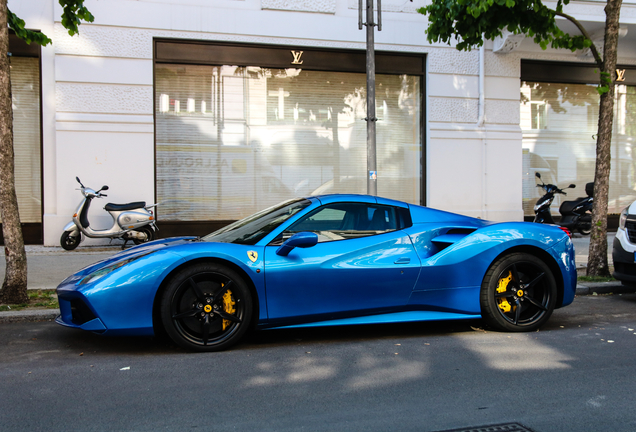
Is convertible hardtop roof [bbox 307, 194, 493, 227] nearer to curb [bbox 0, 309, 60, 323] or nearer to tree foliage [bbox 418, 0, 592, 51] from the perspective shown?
curb [bbox 0, 309, 60, 323]

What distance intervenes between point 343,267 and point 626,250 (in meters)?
3.78

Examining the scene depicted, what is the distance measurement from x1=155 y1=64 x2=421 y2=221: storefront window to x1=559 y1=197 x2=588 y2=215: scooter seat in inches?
124

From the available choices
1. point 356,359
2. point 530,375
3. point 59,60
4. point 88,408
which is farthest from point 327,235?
point 59,60

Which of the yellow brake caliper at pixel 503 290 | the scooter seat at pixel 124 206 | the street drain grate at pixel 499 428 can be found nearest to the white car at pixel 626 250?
the yellow brake caliper at pixel 503 290

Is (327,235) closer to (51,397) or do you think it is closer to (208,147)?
(51,397)

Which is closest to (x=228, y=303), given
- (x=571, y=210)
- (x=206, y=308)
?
(x=206, y=308)

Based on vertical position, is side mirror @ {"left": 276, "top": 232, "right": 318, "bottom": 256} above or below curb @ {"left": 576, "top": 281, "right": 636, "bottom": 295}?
above

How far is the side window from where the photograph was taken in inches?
184

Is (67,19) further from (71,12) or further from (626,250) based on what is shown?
(626,250)

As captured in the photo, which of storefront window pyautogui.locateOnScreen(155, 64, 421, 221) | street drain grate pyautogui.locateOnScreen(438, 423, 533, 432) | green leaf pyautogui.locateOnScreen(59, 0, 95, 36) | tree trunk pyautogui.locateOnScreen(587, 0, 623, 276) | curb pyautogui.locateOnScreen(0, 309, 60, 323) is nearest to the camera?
street drain grate pyautogui.locateOnScreen(438, 423, 533, 432)

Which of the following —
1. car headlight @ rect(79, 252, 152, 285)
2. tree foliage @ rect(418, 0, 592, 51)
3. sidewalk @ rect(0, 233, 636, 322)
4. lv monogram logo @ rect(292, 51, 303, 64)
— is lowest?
sidewalk @ rect(0, 233, 636, 322)

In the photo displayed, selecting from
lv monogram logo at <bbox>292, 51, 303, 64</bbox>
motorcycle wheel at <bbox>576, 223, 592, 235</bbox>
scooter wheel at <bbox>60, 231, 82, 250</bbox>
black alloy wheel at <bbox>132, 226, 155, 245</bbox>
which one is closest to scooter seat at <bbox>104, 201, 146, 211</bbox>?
black alloy wheel at <bbox>132, 226, 155, 245</bbox>

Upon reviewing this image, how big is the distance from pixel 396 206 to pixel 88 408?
9.28ft

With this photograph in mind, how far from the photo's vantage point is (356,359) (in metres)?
4.21
